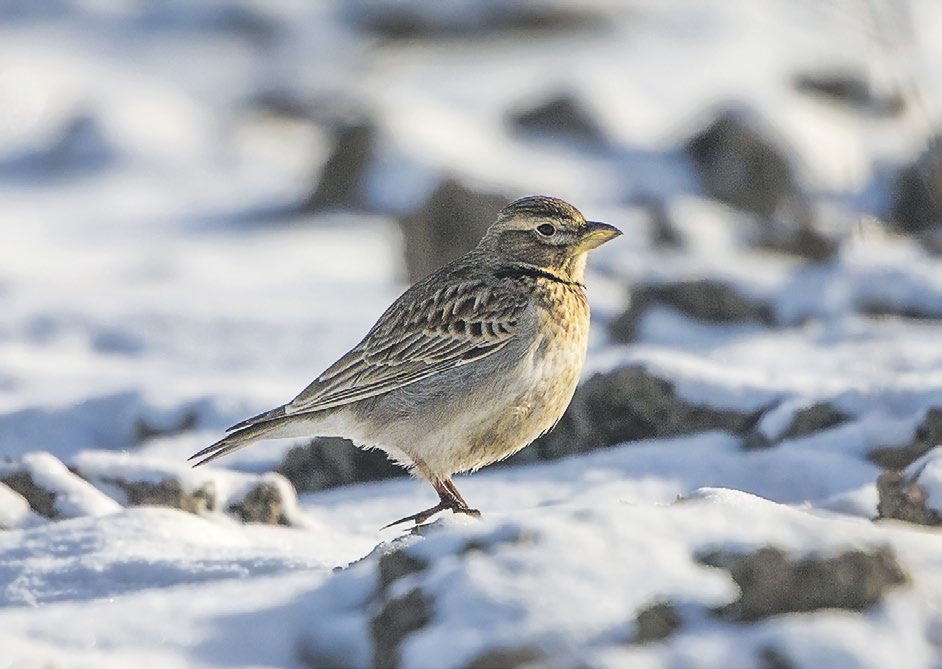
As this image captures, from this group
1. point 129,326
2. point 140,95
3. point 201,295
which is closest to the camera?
point 129,326

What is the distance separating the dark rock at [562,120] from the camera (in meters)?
16.0

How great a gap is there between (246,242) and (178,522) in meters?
8.49

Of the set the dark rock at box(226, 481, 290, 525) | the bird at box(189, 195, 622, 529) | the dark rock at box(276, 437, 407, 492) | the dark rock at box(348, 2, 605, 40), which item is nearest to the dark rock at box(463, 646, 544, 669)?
the bird at box(189, 195, 622, 529)

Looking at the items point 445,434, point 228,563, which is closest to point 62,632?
point 228,563

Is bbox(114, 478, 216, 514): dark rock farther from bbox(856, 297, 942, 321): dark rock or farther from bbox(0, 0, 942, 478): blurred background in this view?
bbox(856, 297, 942, 321): dark rock

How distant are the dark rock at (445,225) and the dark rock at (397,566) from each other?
25.2 ft

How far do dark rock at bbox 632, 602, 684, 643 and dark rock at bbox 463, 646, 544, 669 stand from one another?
0.72 ft

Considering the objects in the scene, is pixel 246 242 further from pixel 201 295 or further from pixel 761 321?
pixel 761 321

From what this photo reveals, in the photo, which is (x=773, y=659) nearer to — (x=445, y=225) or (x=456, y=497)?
(x=456, y=497)

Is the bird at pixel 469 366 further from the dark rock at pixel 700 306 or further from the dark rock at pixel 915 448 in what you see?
the dark rock at pixel 700 306

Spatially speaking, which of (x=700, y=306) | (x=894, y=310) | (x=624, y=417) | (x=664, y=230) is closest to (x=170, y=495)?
(x=624, y=417)

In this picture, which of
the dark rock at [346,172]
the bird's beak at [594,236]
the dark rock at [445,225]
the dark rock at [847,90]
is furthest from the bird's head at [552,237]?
the dark rock at [847,90]

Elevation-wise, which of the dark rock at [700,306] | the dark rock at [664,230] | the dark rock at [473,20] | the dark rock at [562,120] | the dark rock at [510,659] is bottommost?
the dark rock at [510,659]

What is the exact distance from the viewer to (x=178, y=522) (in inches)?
208
